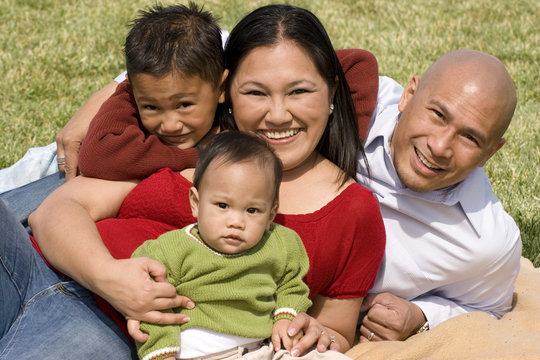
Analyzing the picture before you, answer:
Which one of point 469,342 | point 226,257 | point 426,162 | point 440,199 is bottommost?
point 469,342

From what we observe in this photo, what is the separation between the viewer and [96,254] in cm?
293

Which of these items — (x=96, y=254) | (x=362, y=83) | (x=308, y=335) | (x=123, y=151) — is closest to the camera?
(x=96, y=254)

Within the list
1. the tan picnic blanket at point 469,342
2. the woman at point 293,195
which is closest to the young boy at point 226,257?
the woman at point 293,195

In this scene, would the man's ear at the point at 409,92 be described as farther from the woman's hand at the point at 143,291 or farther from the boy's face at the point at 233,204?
the woman's hand at the point at 143,291

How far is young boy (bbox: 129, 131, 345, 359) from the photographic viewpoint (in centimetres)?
280

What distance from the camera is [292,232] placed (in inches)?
122

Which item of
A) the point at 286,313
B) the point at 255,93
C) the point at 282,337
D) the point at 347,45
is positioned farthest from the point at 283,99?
the point at 347,45

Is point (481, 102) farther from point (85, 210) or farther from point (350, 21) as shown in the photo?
point (350, 21)

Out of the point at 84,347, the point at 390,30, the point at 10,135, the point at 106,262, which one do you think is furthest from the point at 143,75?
the point at 390,30

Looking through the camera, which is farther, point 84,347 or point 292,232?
point 292,232

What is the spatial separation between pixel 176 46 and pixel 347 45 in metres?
5.13

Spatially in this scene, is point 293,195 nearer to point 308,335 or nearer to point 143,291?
point 308,335

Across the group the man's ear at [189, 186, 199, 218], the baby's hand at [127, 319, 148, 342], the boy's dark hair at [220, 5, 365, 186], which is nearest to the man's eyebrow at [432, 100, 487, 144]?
the boy's dark hair at [220, 5, 365, 186]

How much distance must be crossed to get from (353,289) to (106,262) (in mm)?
1140
